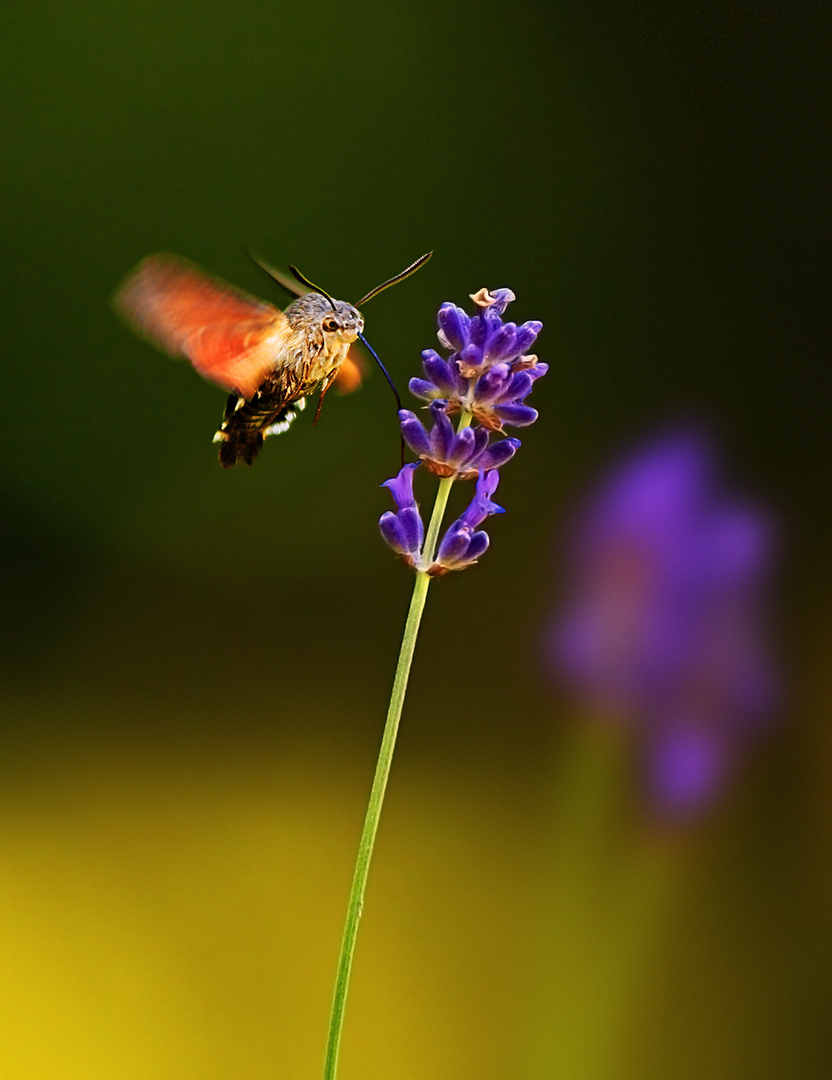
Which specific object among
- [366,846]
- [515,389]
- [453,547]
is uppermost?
[515,389]

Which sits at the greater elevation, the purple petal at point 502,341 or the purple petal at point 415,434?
the purple petal at point 502,341

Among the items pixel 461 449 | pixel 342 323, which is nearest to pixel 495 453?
pixel 461 449

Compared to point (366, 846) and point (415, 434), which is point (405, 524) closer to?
point (415, 434)

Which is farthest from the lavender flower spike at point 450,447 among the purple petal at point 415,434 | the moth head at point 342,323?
the moth head at point 342,323

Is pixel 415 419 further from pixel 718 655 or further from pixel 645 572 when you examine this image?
pixel 718 655

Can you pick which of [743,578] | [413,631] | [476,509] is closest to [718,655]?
[743,578]

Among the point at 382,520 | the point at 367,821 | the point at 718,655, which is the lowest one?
the point at 367,821

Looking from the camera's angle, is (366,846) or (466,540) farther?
(466,540)

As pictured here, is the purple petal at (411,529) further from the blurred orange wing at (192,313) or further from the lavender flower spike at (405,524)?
the blurred orange wing at (192,313)
